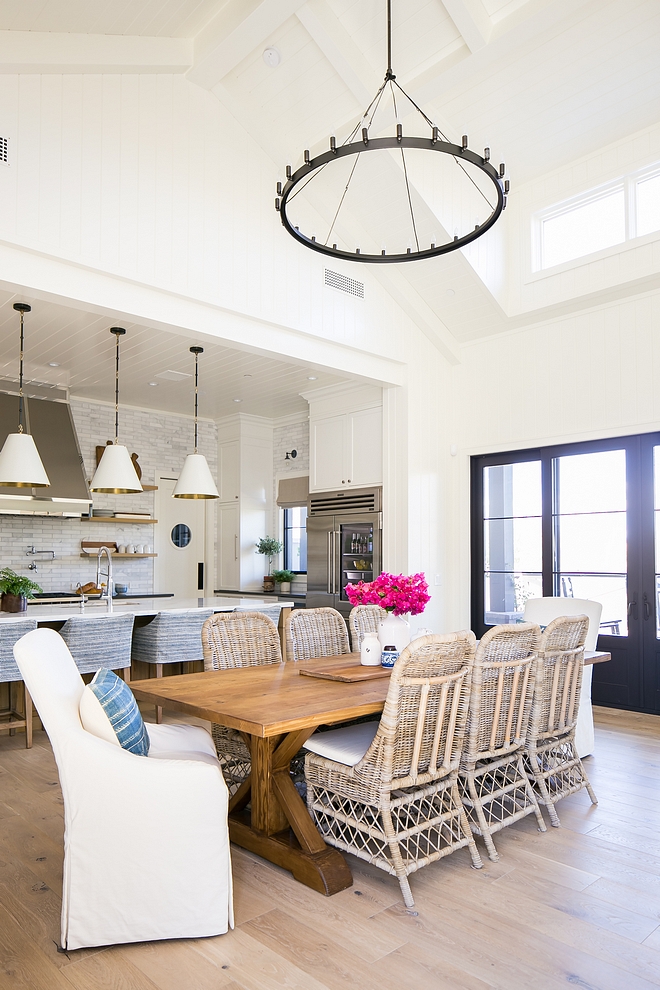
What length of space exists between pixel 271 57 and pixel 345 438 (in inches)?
132

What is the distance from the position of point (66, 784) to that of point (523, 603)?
15.1 ft

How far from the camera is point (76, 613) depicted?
481cm

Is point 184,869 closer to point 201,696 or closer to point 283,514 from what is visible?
point 201,696

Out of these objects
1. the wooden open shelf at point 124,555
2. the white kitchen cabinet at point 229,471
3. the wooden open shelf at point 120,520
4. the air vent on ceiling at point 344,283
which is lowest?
the wooden open shelf at point 124,555

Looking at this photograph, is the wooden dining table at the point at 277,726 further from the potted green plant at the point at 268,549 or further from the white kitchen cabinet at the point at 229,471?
the white kitchen cabinet at the point at 229,471

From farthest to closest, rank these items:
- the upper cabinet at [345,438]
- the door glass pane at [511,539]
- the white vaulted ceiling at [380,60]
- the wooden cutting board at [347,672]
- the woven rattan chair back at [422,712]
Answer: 1. the upper cabinet at [345,438]
2. the door glass pane at [511,539]
3. the white vaulted ceiling at [380,60]
4. the wooden cutting board at [347,672]
5. the woven rattan chair back at [422,712]

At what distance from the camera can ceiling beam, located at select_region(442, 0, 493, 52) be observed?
3791mm

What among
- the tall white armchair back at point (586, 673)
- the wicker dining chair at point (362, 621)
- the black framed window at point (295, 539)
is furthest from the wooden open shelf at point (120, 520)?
the tall white armchair back at point (586, 673)

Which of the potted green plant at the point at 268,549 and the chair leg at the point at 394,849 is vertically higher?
the potted green plant at the point at 268,549

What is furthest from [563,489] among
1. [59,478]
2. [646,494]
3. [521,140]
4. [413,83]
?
[59,478]

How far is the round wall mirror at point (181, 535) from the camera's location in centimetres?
827

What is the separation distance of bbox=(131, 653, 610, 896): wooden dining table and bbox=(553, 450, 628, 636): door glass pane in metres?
2.92

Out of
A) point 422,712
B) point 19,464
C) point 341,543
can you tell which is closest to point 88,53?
point 19,464

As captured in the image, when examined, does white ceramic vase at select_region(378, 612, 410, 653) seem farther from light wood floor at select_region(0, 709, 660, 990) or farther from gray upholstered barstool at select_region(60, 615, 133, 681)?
gray upholstered barstool at select_region(60, 615, 133, 681)
